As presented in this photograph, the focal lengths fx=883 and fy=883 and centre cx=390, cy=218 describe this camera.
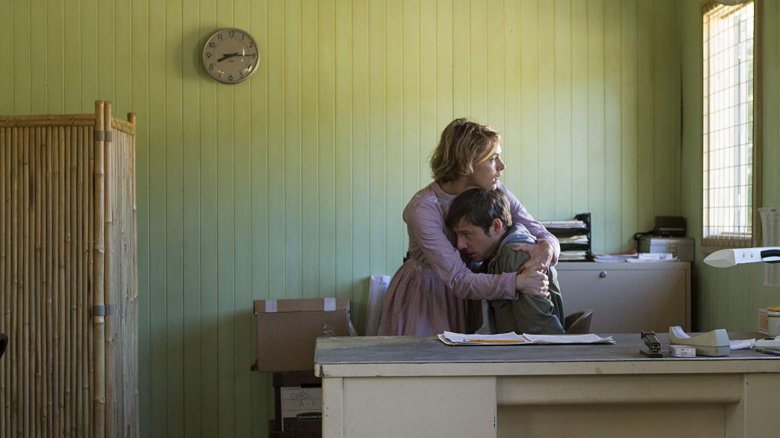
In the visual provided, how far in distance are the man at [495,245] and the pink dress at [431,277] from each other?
0.07 meters

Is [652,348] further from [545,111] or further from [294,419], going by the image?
[545,111]

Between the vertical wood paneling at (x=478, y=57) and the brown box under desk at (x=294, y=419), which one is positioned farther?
the vertical wood paneling at (x=478, y=57)

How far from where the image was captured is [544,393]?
6.58ft

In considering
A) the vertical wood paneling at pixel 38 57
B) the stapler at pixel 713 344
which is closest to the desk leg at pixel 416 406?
the stapler at pixel 713 344

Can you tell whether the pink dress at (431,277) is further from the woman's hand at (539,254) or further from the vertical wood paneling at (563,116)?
the vertical wood paneling at (563,116)

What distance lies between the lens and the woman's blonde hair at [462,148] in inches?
117

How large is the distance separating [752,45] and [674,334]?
2.26m

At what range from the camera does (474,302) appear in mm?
2934

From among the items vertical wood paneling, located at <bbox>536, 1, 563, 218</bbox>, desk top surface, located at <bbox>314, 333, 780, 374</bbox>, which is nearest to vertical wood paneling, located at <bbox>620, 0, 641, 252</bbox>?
vertical wood paneling, located at <bbox>536, 1, 563, 218</bbox>

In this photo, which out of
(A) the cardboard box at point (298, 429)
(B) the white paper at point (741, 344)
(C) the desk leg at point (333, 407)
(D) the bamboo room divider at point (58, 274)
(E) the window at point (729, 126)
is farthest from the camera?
(A) the cardboard box at point (298, 429)

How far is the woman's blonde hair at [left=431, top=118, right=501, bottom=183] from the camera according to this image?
298cm

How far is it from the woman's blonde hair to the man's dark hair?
14cm

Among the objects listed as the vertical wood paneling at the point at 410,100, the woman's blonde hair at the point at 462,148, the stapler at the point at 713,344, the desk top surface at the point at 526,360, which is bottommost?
the desk top surface at the point at 526,360

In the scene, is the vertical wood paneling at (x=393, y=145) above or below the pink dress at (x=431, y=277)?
above
